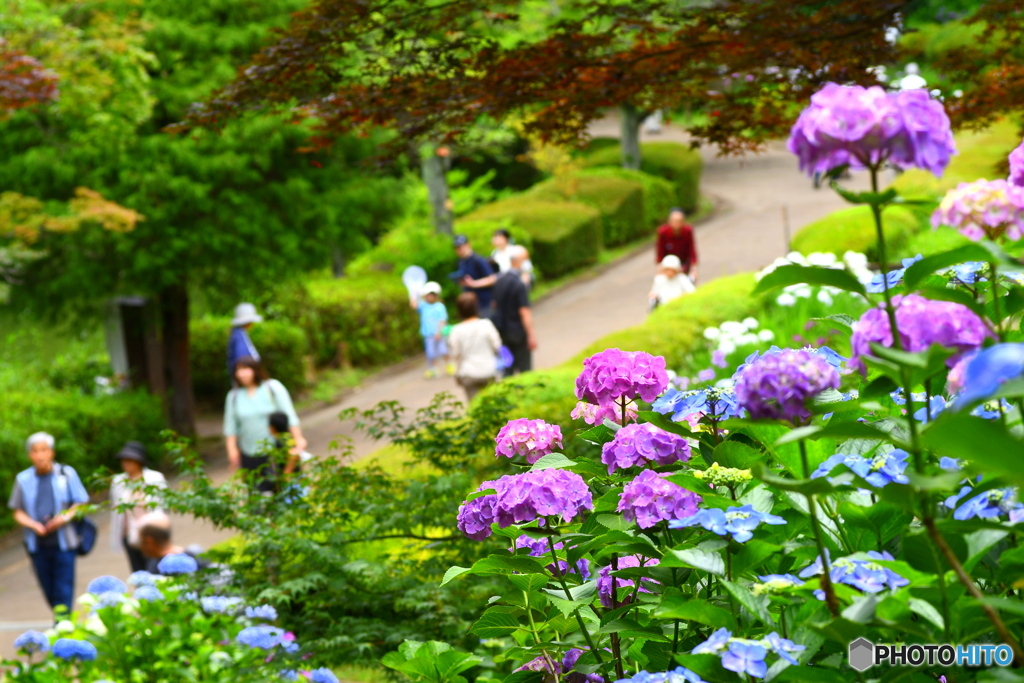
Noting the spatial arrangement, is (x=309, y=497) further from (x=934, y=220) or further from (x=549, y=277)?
(x=549, y=277)

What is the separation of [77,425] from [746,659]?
Answer: 12133 mm

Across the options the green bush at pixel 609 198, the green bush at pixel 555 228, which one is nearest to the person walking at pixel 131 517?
the green bush at pixel 555 228

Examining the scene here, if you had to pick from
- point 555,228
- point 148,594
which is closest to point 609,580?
point 148,594

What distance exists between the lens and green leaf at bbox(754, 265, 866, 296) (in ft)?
4.33

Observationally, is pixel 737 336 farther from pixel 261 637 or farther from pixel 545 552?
pixel 545 552

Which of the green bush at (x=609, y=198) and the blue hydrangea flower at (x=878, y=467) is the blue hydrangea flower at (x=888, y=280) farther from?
the green bush at (x=609, y=198)

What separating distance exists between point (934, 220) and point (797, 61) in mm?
3655

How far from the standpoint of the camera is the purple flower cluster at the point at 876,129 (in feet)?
4.25

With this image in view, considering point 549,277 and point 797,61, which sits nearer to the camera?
point 797,61

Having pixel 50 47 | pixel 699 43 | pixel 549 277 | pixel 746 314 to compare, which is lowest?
pixel 549 277

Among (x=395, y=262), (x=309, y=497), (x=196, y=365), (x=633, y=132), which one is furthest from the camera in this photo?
(x=633, y=132)

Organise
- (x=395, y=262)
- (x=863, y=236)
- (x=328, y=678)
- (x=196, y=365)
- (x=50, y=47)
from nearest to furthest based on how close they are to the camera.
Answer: (x=328, y=678) < (x=50, y=47) < (x=863, y=236) < (x=196, y=365) < (x=395, y=262)

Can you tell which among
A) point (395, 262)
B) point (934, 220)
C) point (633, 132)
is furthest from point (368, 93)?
point (633, 132)

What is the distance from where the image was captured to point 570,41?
4969mm
